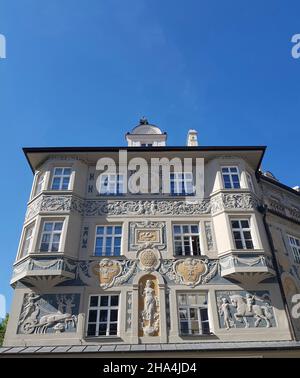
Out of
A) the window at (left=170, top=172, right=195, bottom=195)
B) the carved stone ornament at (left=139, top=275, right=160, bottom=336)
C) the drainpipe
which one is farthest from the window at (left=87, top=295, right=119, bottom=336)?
the drainpipe

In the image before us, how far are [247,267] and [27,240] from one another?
404 inches

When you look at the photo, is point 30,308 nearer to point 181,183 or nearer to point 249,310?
point 249,310

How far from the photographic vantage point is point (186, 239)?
48.1 feet

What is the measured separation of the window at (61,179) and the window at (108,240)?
9.98ft

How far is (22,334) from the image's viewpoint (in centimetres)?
1189

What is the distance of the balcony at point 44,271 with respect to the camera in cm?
1266

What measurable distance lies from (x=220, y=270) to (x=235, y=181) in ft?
16.6

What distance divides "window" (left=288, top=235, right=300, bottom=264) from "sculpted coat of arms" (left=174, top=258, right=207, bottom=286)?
18.5ft

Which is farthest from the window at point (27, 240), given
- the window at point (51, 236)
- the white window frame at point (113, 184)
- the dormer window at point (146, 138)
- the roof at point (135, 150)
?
the dormer window at point (146, 138)

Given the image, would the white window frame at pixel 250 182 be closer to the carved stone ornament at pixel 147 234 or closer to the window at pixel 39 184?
the carved stone ornament at pixel 147 234

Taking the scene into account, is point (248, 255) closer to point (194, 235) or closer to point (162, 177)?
point (194, 235)

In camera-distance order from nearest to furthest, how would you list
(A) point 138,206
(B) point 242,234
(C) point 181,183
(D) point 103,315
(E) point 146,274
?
(D) point 103,315 → (E) point 146,274 → (B) point 242,234 → (A) point 138,206 → (C) point 181,183

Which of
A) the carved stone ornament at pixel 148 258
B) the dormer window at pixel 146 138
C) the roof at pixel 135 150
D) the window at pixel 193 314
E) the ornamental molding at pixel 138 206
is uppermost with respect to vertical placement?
the dormer window at pixel 146 138

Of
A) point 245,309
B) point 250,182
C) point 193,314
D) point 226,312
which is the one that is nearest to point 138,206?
point 193,314
